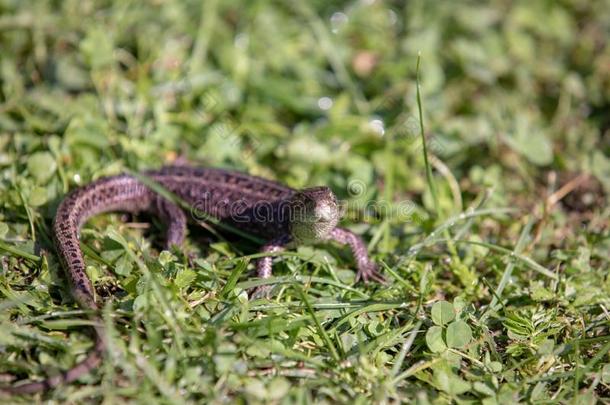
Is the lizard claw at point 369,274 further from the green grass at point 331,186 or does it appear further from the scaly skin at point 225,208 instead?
the green grass at point 331,186

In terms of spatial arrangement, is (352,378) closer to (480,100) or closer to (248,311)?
(248,311)

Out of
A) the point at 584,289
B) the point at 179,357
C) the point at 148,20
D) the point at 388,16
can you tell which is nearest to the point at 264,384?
the point at 179,357

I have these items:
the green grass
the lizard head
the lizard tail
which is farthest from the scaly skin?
the lizard tail

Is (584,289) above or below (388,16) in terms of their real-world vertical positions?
below

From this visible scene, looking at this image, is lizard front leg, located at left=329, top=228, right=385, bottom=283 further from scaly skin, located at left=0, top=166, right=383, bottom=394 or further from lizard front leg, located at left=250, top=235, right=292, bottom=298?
lizard front leg, located at left=250, top=235, right=292, bottom=298

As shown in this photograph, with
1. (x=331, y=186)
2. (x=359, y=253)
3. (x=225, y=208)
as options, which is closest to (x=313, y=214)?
(x=359, y=253)

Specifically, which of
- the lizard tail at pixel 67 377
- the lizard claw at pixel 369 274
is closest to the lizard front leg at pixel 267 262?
the lizard claw at pixel 369 274

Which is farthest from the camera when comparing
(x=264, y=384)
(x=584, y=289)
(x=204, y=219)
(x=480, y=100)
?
(x=480, y=100)
